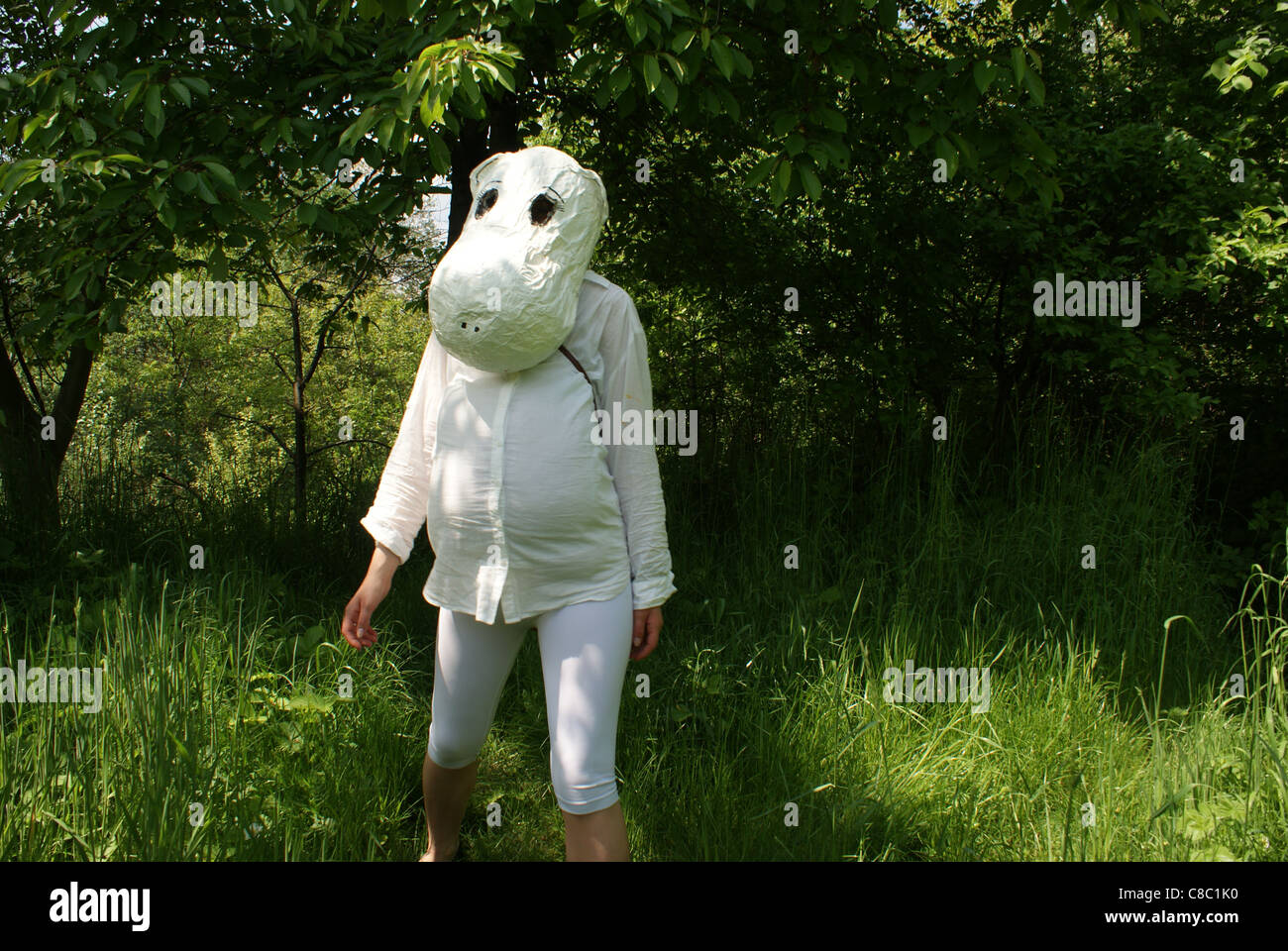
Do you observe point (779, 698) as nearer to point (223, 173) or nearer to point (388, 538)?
point (388, 538)

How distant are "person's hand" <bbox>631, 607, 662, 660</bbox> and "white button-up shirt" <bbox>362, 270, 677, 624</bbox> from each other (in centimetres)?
3

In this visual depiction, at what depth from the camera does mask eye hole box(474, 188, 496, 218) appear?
7.40 feet

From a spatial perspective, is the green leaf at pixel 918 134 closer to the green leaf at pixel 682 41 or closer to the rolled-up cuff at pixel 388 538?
the green leaf at pixel 682 41

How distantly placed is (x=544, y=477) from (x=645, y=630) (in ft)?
1.47

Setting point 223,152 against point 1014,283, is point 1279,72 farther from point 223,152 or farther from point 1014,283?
point 223,152

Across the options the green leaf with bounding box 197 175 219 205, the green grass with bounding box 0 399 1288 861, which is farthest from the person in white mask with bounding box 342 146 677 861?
the green leaf with bounding box 197 175 219 205

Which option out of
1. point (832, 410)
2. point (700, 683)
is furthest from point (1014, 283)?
point (700, 683)

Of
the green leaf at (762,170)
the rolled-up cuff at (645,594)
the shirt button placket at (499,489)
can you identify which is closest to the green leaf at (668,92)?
the green leaf at (762,170)

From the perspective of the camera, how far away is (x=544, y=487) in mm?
2121

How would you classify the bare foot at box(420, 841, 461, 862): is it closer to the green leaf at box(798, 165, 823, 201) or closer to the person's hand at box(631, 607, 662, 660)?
the person's hand at box(631, 607, 662, 660)

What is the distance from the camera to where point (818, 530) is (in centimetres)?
438

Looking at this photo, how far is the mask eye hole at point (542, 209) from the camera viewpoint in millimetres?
2172

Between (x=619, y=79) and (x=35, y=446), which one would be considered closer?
(x=619, y=79)

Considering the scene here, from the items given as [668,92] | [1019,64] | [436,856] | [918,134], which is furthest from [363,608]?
[1019,64]
